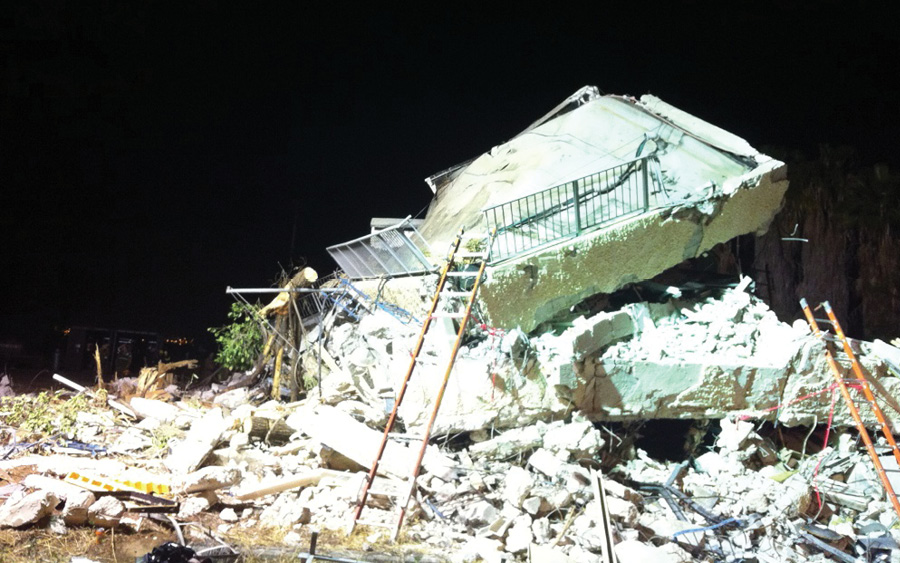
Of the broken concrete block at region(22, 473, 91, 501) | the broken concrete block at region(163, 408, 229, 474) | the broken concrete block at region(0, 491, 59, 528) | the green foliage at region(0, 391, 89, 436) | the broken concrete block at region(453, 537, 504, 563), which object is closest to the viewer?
the broken concrete block at region(0, 491, 59, 528)

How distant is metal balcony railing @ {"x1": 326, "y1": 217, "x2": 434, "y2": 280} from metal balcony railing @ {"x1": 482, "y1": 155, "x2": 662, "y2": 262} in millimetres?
1402

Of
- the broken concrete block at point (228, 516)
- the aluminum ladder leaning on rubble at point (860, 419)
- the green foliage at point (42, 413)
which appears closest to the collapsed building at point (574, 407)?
the broken concrete block at point (228, 516)

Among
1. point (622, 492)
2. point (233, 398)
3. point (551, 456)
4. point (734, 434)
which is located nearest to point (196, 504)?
point (551, 456)

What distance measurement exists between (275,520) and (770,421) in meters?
6.87

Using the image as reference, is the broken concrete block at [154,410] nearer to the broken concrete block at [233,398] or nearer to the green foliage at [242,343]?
the broken concrete block at [233,398]

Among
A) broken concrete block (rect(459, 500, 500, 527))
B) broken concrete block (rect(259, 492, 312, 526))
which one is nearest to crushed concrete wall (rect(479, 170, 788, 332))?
broken concrete block (rect(459, 500, 500, 527))

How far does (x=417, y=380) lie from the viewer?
7.75 meters

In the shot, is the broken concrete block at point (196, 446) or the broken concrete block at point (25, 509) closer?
the broken concrete block at point (25, 509)

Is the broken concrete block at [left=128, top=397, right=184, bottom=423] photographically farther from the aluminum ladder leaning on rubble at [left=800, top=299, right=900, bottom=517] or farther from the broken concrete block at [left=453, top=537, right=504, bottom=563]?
the aluminum ladder leaning on rubble at [left=800, top=299, right=900, bottom=517]

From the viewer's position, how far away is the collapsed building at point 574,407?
6227mm

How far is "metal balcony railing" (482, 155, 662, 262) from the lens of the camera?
8.34m

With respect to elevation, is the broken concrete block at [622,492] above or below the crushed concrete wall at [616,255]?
below

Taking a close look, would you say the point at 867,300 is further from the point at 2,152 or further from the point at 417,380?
the point at 2,152

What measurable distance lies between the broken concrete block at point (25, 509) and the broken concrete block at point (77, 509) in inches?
6.0
